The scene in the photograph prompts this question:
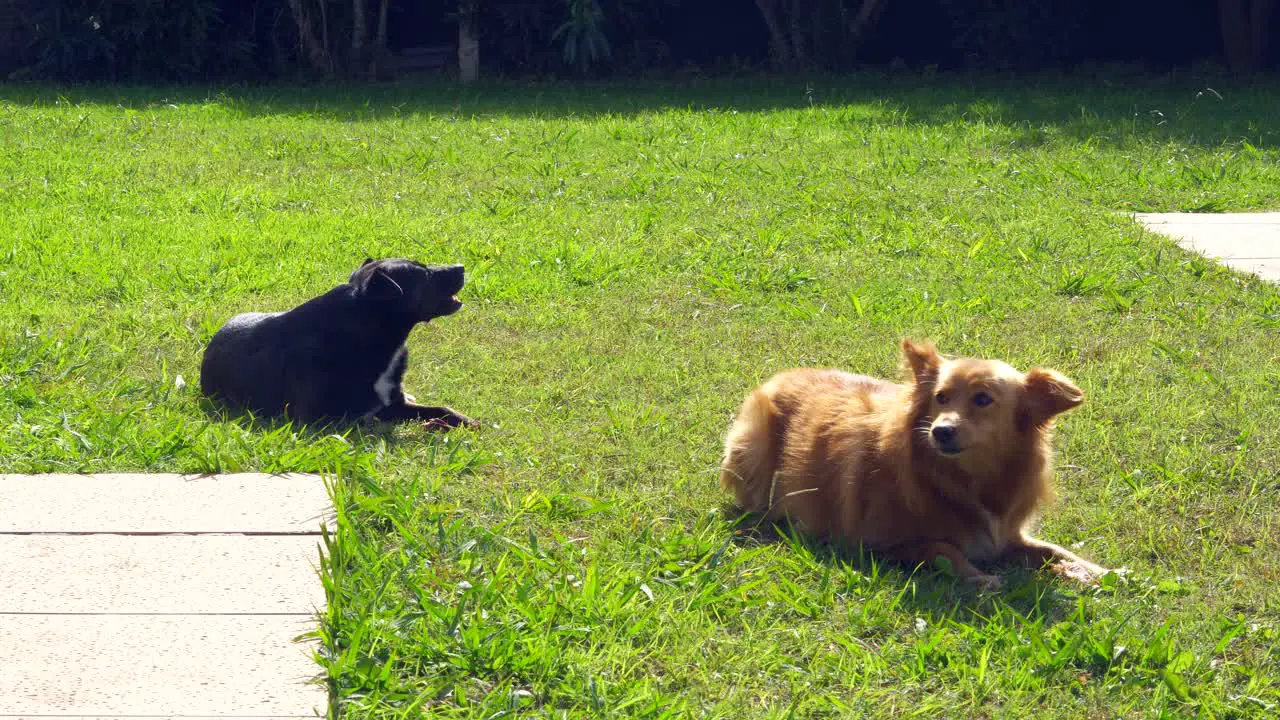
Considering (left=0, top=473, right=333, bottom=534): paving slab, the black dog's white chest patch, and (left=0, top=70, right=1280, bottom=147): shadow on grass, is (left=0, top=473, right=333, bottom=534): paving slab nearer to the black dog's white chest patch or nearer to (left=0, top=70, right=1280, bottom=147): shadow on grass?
the black dog's white chest patch

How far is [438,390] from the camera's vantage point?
222 inches

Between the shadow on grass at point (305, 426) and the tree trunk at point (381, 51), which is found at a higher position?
the tree trunk at point (381, 51)

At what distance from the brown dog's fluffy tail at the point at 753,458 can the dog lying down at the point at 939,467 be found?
0.26 feet

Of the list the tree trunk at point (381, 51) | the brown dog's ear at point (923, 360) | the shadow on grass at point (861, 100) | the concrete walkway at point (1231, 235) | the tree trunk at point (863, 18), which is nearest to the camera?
the brown dog's ear at point (923, 360)

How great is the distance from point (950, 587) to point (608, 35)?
13.9 m

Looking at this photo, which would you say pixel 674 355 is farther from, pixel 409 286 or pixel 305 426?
pixel 305 426

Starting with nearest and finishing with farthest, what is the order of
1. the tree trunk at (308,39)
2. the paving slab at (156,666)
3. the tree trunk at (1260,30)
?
the paving slab at (156,666) < the tree trunk at (1260,30) < the tree trunk at (308,39)

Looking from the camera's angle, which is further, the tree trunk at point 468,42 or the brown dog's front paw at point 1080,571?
the tree trunk at point 468,42

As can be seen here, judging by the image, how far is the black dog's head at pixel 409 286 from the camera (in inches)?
207

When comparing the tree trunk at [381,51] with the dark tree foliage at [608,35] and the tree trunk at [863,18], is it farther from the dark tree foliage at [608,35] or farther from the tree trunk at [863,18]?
the tree trunk at [863,18]

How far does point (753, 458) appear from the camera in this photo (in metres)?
4.33

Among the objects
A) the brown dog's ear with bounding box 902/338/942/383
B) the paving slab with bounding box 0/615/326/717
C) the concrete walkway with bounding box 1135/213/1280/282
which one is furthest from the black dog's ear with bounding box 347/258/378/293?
the concrete walkway with bounding box 1135/213/1280/282

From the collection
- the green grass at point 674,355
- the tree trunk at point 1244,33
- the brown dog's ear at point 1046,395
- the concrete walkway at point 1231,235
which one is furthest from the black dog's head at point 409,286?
the tree trunk at point 1244,33

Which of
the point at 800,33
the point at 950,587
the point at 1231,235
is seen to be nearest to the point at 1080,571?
the point at 950,587
